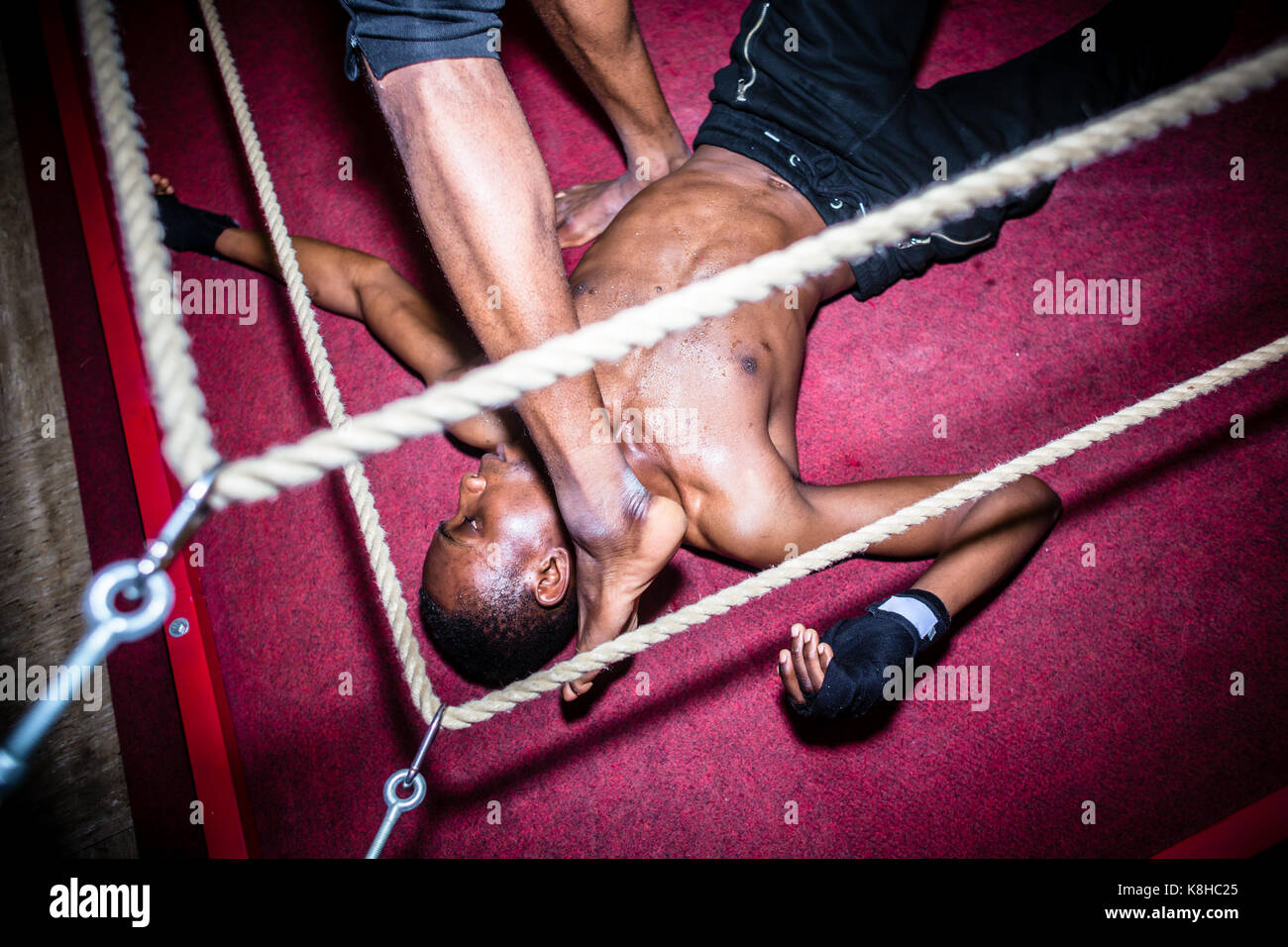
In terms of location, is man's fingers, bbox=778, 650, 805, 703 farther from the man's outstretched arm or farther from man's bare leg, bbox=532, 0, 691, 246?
man's bare leg, bbox=532, 0, 691, 246

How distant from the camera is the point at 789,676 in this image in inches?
40.4

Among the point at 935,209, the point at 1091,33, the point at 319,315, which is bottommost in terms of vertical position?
the point at 935,209

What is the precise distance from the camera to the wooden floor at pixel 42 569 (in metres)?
1.36

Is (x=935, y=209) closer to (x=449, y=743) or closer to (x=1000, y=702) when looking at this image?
(x=1000, y=702)

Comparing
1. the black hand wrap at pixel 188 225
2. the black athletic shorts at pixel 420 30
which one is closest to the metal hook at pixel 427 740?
the black athletic shorts at pixel 420 30

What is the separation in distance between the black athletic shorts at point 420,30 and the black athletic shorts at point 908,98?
0.85 m

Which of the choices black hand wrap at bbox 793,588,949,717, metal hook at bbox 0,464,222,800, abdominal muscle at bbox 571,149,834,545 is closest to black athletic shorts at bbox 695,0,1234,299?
abdominal muscle at bbox 571,149,834,545

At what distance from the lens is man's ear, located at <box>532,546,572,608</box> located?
47.9 inches

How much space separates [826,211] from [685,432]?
586 millimetres

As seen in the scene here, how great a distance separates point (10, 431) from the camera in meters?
1.55

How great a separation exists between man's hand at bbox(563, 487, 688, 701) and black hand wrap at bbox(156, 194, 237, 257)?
1.39 metres

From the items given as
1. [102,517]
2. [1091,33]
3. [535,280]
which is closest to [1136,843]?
[535,280]

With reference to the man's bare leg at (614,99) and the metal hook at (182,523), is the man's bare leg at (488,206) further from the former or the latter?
the man's bare leg at (614,99)

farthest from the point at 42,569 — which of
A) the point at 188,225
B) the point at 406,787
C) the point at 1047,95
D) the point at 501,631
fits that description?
the point at 1047,95
